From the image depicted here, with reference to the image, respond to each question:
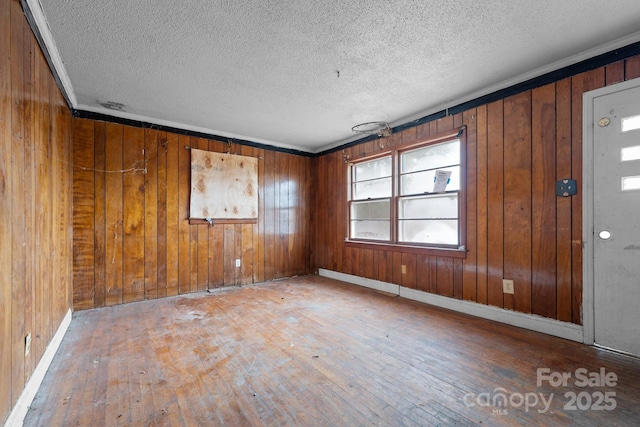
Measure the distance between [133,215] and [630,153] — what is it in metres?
5.18

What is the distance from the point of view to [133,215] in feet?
12.0

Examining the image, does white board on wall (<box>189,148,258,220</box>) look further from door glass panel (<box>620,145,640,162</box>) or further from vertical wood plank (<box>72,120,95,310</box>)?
door glass panel (<box>620,145,640,162</box>)

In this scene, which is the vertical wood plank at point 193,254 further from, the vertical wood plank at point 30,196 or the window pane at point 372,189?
the window pane at point 372,189

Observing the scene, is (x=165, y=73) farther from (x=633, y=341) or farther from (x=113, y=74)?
(x=633, y=341)

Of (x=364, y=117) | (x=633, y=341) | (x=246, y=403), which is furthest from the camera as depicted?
(x=364, y=117)

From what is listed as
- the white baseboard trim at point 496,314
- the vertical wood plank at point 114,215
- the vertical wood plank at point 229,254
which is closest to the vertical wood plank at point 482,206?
the white baseboard trim at point 496,314

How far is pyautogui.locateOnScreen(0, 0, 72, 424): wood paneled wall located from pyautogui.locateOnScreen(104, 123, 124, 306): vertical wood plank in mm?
919

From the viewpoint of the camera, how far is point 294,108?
3.45 meters

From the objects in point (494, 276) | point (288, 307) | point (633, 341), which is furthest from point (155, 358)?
point (633, 341)

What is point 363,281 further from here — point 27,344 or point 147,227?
point 27,344

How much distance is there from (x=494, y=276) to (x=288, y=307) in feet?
7.73

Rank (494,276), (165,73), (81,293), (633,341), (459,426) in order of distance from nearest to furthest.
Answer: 1. (459,426)
2. (633,341)
3. (165,73)
4. (494,276)
5. (81,293)

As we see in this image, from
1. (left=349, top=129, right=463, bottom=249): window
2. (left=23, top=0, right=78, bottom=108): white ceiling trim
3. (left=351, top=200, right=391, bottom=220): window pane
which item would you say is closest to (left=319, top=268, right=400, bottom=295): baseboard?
(left=349, top=129, right=463, bottom=249): window

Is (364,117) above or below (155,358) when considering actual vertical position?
above
